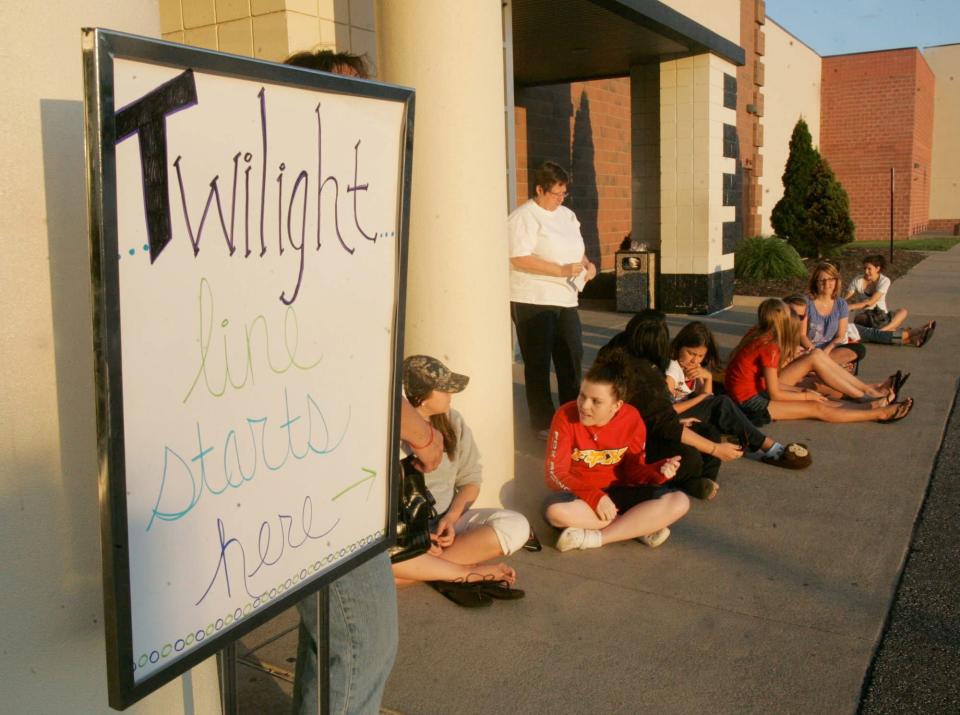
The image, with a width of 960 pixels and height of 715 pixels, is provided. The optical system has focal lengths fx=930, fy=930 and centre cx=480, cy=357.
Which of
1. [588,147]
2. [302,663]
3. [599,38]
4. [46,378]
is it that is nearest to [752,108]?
[588,147]

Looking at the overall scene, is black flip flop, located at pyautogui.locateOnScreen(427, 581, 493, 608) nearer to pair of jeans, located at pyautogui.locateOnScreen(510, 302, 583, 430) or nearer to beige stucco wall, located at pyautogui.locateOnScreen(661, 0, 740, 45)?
pair of jeans, located at pyautogui.locateOnScreen(510, 302, 583, 430)

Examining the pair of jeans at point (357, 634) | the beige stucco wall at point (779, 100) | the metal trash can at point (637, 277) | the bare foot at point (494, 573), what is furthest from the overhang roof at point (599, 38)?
the beige stucco wall at point (779, 100)

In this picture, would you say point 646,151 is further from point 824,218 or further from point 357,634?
Answer: point 357,634

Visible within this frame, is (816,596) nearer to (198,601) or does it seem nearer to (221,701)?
(221,701)

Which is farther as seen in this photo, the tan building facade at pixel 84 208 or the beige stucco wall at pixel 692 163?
the beige stucco wall at pixel 692 163

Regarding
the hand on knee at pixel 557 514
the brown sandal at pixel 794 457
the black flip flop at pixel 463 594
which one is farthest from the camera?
the brown sandal at pixel 794 457

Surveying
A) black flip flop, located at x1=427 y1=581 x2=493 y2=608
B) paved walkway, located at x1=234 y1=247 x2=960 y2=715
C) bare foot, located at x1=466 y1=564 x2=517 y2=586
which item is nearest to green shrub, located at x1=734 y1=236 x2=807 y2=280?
paved walkway, located at x1=234 y1=247 x2=960 y2=715

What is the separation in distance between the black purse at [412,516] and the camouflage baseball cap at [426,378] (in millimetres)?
665

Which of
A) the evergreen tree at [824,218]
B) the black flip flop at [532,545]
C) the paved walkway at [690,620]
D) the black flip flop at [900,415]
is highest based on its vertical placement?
the evergreen tree at [824,218]

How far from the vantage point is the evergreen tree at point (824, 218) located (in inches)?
806

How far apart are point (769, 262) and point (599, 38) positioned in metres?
6.96

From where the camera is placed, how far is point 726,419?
18.4ft

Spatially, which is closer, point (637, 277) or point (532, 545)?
point (532, 545)

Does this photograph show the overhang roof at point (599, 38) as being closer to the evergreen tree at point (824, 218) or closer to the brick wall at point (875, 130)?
the evergreen tree at point (824, 218)
